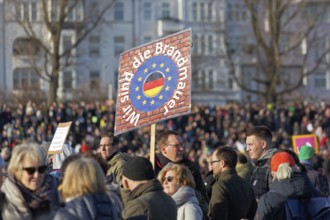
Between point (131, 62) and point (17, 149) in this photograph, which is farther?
point (131, 62)

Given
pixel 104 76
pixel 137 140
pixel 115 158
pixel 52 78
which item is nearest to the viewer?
pixel 115 158

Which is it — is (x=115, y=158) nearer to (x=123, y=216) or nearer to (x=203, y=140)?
(x=123, y=216)

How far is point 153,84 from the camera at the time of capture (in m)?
12.7

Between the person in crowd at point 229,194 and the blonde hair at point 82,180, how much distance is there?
3.15m

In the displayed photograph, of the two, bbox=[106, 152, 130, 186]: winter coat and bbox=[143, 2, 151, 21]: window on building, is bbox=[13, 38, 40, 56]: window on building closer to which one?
bbox=[143, 2, 151, 21]: window on building

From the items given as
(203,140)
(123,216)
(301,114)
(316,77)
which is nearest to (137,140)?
(203,140)

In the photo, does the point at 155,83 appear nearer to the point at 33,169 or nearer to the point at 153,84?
the point at 153,84

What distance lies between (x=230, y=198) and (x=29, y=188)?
3.30m

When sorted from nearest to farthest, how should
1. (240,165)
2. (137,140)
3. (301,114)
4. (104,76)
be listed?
(240,165) < (137,140) < (301,114) < (104,76)

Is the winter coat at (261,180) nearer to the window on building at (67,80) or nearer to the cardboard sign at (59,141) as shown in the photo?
the cardboard sign at (59,141)

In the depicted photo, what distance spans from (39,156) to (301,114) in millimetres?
36147

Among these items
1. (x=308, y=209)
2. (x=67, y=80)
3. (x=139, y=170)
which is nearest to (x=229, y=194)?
(x=308, y=209)

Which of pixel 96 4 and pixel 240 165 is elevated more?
pixel 96 4

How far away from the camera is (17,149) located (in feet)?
27.6
